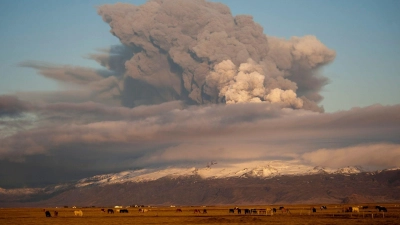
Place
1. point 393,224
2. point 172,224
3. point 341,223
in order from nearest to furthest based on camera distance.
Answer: point 393,224, point 341,223, point 172,224

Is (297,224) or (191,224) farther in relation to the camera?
(191,224)

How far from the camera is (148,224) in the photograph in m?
100

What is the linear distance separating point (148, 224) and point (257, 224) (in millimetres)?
19113

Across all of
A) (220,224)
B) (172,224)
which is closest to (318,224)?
(220,224)

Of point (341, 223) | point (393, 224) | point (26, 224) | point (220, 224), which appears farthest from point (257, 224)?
point (26, 224)

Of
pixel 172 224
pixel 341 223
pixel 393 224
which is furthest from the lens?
pixel 172 224

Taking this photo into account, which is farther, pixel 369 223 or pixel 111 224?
pixel 111 224

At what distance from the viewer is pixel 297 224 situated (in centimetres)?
9044

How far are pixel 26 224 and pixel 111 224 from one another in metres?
16.0

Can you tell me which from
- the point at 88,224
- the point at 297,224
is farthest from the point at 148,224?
the point at 297,224

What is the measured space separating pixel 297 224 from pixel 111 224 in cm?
3179

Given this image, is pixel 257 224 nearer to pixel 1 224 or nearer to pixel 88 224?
pixel 88 224

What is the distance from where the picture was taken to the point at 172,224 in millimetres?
99000

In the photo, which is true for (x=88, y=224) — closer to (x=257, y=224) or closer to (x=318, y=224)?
(x=257, y=224)
